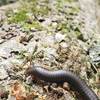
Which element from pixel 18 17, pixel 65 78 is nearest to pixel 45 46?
pixel 65 78

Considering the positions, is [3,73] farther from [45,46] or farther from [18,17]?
[18,17]

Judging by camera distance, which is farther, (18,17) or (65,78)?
(18,17)

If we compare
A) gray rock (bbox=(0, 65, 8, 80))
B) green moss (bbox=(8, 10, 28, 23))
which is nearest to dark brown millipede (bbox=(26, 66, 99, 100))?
gray rock (bbox=(0, 65, 8, 80))

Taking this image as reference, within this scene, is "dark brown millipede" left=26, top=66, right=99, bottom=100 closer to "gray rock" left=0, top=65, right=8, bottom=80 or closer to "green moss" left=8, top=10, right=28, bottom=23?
"gray rock" left=0, top=65, right=8, bottom=80

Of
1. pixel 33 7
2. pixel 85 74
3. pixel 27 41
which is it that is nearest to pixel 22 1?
pixel 33 7

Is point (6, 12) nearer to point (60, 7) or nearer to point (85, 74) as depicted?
point (60, 7)

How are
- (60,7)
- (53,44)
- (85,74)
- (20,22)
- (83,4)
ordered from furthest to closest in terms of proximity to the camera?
(83,4)
(60,7)
(20,22)
(53,44)
(85,74)
